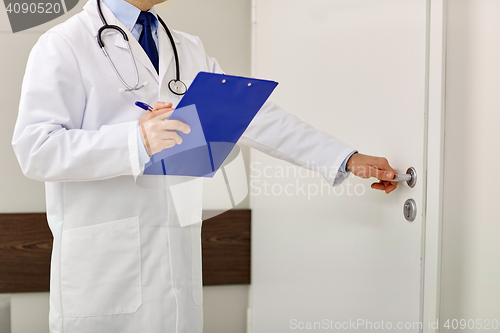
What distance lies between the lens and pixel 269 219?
138 centimetres

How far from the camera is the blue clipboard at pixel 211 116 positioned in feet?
2.06

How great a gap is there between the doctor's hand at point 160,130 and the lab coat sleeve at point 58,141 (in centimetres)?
2

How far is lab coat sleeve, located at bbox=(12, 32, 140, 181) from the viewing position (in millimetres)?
678

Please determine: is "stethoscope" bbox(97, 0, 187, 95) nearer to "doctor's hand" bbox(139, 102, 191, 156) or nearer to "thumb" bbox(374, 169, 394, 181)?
"doctor's hand" bbox(139, 102, 191, 156)

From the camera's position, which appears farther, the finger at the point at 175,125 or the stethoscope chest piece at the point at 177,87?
the stethoscope chest piece at the point at 177,87

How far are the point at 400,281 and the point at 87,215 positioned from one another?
66 centimetres

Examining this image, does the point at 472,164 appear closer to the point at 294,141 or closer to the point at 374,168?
the point at 374,168

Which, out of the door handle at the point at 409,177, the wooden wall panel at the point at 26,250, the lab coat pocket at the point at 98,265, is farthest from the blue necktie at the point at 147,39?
the wooden wall panel at the point at 26,250

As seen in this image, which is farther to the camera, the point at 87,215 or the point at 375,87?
the point at 375,87

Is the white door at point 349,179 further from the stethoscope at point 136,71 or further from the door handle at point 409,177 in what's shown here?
the stethoscope at point 136,71

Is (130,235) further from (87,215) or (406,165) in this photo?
(406,165)

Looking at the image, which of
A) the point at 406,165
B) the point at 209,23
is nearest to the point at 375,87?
the point at 406,165

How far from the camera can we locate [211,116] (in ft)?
2.20

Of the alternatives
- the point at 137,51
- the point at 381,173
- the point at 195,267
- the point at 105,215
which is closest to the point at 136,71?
the point at 137,51
